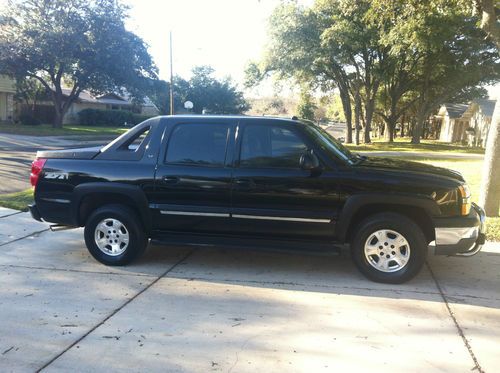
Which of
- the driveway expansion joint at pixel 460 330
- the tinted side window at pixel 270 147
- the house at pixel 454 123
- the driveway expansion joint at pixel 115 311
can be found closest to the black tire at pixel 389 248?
the driveway expansion joint at pixel 460 330

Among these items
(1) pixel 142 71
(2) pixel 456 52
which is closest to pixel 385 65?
(2) pixel 456 52

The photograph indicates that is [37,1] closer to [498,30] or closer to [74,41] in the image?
[74,41]

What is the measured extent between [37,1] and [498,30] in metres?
31.6

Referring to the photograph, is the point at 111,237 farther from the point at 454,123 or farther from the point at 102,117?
the point at 454,123

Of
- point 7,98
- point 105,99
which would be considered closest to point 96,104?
point 105,99

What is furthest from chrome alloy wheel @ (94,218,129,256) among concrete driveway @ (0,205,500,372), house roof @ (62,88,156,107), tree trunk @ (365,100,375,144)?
house roof @ (62,88,156,107)

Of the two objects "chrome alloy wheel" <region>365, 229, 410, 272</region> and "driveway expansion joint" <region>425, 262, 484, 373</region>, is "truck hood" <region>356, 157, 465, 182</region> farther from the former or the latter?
"driveway expansion joint" <region>425, 262, 484, 373</region>

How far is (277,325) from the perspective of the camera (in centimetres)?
421

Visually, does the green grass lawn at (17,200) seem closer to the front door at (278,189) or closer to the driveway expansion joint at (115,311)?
the driveway expansion joint at (115,311)

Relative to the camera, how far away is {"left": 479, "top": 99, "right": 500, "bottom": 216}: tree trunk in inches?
316

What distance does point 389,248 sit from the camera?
524cm

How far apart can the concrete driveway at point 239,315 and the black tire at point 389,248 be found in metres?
0.13

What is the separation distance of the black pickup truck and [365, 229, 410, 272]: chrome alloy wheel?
11mm

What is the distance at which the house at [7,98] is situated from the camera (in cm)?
3928
